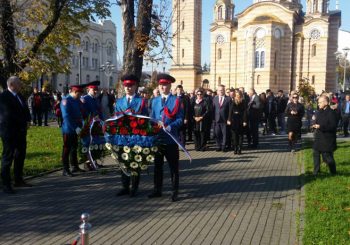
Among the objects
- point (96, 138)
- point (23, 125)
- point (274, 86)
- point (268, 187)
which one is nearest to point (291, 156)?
point (268, 187)

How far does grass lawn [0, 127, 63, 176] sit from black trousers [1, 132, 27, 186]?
1.31 m

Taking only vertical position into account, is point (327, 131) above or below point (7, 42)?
below

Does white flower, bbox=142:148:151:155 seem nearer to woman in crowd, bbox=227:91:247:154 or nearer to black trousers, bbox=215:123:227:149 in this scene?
woman in crowd, bbox=227:91:247:154

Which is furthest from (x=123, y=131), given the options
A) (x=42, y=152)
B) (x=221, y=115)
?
(x=221, y=115)

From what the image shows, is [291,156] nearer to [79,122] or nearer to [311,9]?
[79,122]

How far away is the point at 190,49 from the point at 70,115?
65.4 metres

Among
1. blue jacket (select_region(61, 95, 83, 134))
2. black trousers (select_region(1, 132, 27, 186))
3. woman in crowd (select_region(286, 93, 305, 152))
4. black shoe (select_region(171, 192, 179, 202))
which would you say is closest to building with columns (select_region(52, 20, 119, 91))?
woman in crowd (select_region(286, 93, 305, 152))

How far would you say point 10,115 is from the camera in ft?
24.7

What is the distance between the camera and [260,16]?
66250mm

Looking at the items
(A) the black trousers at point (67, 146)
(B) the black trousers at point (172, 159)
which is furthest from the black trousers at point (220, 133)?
(B) the black trousers at point (172, 159)

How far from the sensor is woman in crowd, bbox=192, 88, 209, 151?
1354 centimetres

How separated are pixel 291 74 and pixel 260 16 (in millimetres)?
11030

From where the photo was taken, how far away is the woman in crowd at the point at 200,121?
533 inches

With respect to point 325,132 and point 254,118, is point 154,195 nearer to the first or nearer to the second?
point 325,132
